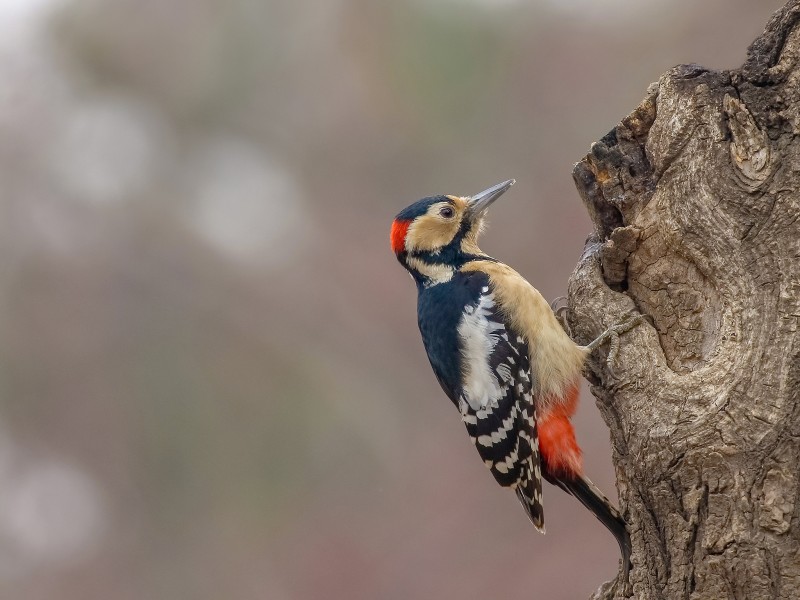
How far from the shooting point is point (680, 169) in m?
2.57

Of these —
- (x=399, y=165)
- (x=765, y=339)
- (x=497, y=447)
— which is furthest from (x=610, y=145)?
(x=399, y=165)

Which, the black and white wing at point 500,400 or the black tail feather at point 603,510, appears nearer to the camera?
the black tail feather at point 603,510

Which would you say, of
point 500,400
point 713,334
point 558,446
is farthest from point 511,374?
point 713,334

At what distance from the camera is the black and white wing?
3.26 meters

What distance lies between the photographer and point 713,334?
2.53 m

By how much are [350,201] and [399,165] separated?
0.45 metres

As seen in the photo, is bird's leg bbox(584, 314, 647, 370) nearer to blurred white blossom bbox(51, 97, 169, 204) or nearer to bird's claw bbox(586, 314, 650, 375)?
bird's claw bbox(586, 314, 650, 375)

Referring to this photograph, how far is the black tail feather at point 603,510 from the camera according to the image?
8.76ft

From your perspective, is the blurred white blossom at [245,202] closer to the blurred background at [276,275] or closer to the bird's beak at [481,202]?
the blurred background at [276,275]

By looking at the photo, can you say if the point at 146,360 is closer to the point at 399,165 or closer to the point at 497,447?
the point at 399,165

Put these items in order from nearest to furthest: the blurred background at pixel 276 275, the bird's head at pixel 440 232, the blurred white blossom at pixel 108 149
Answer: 1. the bird's head at pixel 440 232
2. the blurred background at pixel 276 275
3. the blurred white blossom at pixel 108 149

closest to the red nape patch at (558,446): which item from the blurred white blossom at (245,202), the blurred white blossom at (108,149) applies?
the blurred white blossom at (245,202)

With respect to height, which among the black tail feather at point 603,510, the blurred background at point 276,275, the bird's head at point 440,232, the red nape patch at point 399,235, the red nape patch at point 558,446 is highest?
the blurred background at point 276,275

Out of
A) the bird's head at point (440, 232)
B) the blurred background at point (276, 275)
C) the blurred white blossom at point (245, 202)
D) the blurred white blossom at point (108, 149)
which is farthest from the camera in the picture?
the blurred white blossom at point (108, 149)
